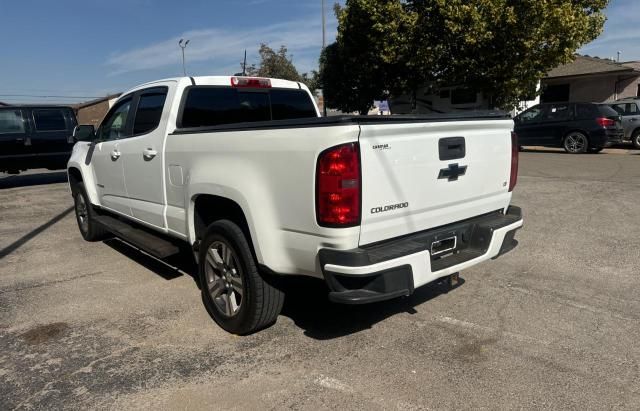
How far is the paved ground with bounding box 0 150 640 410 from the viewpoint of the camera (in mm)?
2924

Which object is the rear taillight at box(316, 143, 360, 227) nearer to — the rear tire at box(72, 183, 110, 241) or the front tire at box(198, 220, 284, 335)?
the front tire at box(198, 220, 284, 335)

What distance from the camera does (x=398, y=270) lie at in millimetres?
2943

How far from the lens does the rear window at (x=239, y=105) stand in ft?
14.6

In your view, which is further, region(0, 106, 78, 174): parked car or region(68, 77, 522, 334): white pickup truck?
region(0, 106, 78, 174): parked car

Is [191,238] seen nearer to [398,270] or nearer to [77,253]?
[398,270]

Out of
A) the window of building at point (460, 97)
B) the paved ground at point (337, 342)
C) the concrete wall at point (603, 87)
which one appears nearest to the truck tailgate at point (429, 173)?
the paved ground at point (337, 342)

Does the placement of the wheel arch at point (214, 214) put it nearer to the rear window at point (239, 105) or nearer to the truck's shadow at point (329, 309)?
the truck's shadow at point (329, 309)

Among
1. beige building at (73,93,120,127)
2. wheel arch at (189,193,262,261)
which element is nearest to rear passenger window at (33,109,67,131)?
wheel arch at (189,193,262,261)

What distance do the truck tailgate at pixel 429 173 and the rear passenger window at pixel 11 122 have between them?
39.0ft

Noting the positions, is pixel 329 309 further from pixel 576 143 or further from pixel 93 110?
pixel 93 110

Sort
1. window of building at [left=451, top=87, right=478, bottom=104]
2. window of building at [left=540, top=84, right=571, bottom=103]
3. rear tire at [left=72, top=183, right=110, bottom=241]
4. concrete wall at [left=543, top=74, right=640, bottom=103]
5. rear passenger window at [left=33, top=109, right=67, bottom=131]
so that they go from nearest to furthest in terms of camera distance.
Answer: rear tire at [left=72, top=183, right=110, bottom=241], rear passenger window at [left=33, top=109, right=67, bottom=131], concrete wall at [left=543, top=74, right=640, bottom=103], window of building at [left=451, top=87, right=478, bottom=104], window of building at [left=540, top=84, right=571, bottom=103]

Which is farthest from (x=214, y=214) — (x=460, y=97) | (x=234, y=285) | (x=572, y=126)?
(x=460, y=97)

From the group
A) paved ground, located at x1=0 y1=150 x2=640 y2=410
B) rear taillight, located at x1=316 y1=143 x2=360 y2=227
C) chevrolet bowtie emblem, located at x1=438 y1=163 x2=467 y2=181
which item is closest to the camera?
rear taillight, located at x1=316 y1=143 x2=360 y2=227

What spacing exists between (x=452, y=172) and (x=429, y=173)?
0.26m
